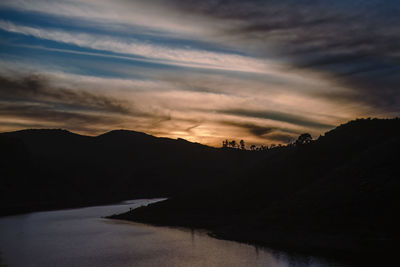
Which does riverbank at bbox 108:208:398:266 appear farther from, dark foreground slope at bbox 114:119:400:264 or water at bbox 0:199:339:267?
water at bbox 0:199:339:267

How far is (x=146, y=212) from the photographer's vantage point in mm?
152625

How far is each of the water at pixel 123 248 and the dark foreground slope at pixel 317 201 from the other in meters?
9.69

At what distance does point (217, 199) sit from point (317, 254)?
72.3m

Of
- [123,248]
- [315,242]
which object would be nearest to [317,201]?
[315,242]

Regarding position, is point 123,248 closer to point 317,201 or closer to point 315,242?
point 315,242

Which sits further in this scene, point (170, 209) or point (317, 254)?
point (170, 209)

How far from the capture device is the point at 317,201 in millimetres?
100500

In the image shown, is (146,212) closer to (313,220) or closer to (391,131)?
(313,220)

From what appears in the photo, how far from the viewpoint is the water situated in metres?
75.9

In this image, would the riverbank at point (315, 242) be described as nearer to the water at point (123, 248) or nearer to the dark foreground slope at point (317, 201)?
the dark foreground slope at point (317, 201)

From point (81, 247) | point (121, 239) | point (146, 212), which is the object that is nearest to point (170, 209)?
point (146, 212)

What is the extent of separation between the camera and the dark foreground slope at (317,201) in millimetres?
82938

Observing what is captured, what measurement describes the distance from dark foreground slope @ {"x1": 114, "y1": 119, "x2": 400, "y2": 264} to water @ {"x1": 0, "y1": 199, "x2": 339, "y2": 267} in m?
9.69

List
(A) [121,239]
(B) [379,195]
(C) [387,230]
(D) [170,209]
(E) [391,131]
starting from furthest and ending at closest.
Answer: (D) [170,209] → (E) [391,131] → (A) [121,239] → (B) [379,195] → (C) [387,230]
